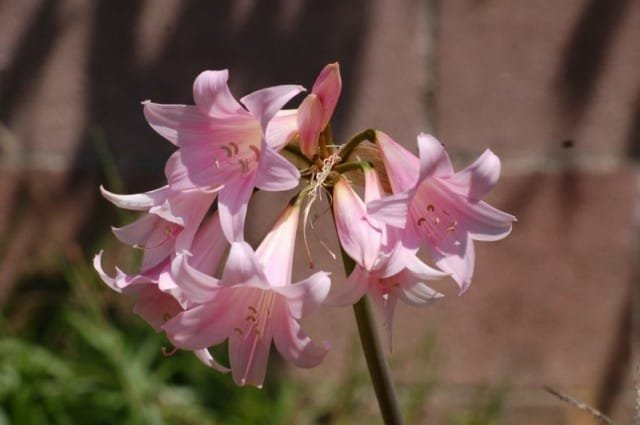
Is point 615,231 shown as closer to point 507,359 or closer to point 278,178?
point 507,359

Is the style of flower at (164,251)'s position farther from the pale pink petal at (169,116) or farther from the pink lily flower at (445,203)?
the pink lily flower at (445,203)

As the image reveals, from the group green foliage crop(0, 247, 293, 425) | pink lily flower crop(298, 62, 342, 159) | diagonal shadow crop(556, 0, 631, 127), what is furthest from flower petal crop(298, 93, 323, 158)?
diagonal shadow crop(556, 0, 631, 127)

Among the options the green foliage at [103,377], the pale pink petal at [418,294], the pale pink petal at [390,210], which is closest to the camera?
the pale pink petal at [390,210]

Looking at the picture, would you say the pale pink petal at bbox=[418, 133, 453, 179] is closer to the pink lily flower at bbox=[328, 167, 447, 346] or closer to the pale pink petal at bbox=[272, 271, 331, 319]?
the pink lily flower at bbox=[328, 167, 447, 346]

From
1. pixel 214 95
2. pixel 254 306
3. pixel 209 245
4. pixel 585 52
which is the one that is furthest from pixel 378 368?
pixel 585 52

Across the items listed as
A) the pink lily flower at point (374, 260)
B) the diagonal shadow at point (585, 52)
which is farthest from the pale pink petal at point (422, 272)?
the diagonal shadow at point (585, 52)
